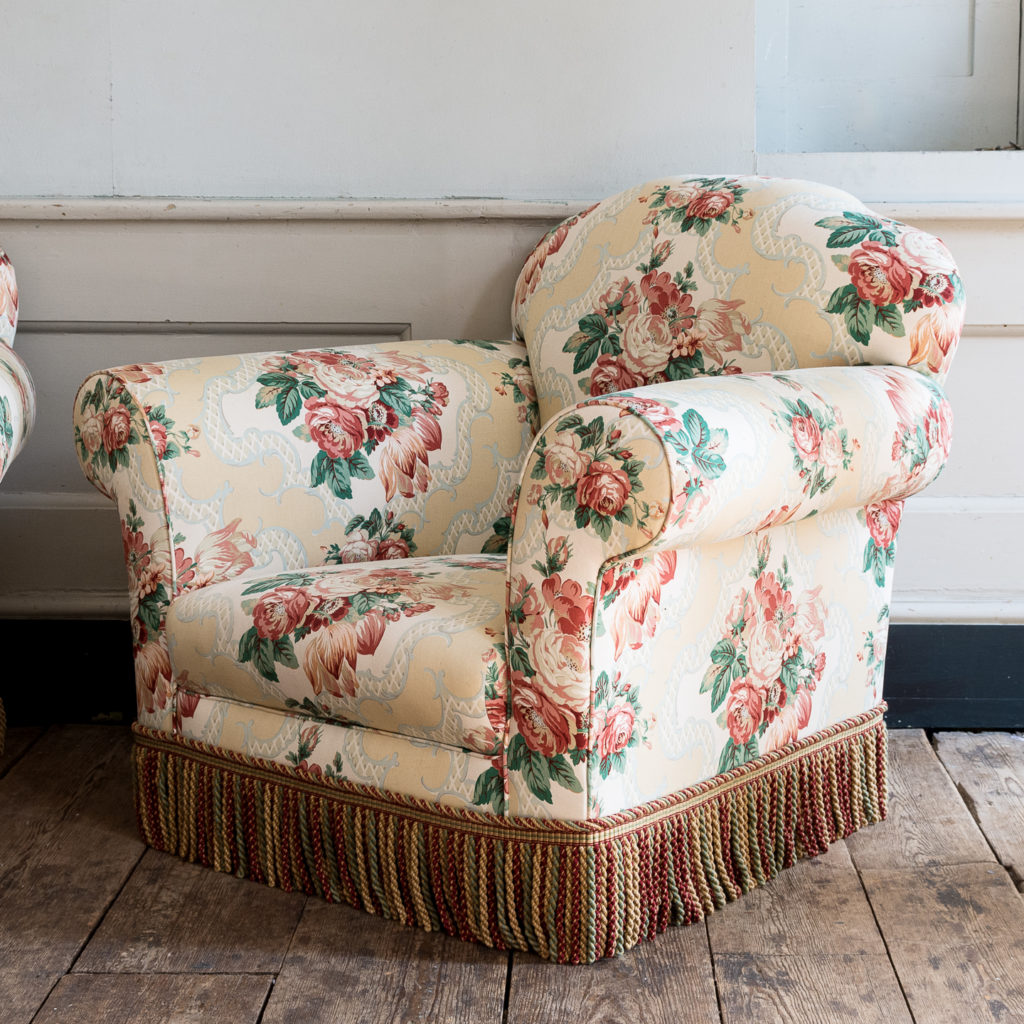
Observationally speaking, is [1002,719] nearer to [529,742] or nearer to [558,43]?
[529,742]

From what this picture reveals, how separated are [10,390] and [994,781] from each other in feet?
4.82

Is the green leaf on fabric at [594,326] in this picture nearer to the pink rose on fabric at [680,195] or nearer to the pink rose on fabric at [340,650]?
the pink rose on fabric at [680,195]

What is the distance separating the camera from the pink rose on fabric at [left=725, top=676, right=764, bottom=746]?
1.31 meters

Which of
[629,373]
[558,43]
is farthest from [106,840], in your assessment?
[558,43]

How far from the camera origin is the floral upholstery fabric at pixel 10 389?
1.51 metres

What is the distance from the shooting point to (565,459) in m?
1.11

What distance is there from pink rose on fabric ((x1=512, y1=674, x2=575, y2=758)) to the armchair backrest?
0.57 meters

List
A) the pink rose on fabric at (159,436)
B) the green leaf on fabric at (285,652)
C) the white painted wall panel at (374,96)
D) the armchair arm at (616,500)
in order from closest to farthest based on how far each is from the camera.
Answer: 1. the armchair arm at (616,500)
2. the green leaf on fabric at (285,652)
3. the pink rose on fabric at (159,436)
4. the white painted wall panel at (374,96)

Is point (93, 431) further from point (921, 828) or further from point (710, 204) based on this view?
point (921, 828)

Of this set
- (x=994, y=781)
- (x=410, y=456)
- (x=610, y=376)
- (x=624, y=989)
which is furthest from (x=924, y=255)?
(x=624, y=989)

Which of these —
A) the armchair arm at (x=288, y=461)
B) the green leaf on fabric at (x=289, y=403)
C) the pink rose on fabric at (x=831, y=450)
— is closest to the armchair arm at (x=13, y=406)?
the armchair arm at (x=288, y=461)

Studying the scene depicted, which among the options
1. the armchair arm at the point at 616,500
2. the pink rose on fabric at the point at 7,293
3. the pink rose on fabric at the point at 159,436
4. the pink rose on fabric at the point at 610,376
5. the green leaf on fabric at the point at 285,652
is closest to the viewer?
the armchair arm at the point at 616,500

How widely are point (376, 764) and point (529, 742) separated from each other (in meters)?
0.20

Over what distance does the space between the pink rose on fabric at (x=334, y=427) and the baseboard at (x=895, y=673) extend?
Result: 74 centimetres
